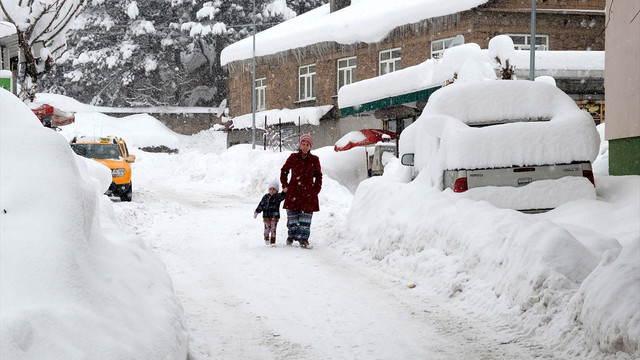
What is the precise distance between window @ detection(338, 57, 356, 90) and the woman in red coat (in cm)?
2236

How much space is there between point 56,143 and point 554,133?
Result: 6348 mm

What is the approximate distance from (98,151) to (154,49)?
31.5m

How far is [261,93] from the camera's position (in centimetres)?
3875

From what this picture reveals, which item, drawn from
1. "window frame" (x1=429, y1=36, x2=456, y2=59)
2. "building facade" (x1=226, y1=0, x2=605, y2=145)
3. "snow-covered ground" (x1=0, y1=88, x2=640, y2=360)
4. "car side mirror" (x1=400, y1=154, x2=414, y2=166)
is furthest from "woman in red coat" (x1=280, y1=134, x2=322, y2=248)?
"window frame" (x1=429, y1=36, x2=456, y2=59)

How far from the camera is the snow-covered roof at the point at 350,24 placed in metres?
28.5

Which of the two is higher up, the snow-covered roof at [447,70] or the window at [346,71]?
the window at [346,71]

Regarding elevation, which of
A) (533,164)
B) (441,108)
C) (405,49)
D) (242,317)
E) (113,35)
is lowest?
(242,317)

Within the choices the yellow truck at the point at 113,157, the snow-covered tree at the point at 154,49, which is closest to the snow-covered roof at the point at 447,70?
the yellow truck at the point at 113,157

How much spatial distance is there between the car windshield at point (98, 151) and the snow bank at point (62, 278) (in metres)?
15.2

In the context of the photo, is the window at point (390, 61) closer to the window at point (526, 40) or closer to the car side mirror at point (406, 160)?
the window at point (526, 40)

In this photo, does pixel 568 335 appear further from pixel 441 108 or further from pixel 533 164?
pixel 441 108

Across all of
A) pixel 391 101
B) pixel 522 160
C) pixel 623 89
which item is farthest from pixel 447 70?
pixel 522 160

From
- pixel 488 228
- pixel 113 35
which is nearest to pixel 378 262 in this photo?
pixel 488 228

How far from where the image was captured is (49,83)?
51719 millimetres
